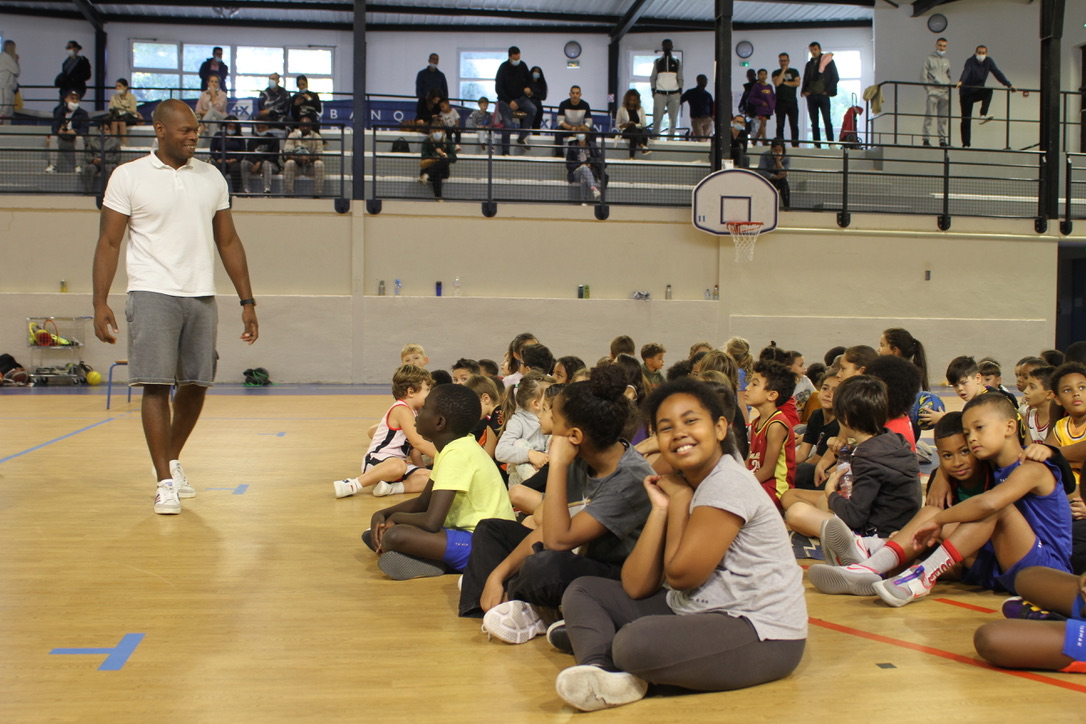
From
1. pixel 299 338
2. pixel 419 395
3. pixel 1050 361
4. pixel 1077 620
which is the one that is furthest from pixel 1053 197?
pixel 1077 620

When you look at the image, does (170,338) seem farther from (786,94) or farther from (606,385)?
(786,94)

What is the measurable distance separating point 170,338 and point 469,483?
A: 188 centimetres

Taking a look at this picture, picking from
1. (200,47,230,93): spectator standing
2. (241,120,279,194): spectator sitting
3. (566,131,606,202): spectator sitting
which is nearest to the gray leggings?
(241,120,279,194): spectator sitting

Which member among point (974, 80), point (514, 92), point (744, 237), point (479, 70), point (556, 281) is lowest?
point (556, 281)

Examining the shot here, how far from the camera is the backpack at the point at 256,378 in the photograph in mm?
→ 12984

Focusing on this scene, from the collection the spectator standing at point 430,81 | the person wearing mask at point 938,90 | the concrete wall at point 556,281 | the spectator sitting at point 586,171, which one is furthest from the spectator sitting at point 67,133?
the person wearing mask at point 938,90

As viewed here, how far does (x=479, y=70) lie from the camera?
19578 millimetres

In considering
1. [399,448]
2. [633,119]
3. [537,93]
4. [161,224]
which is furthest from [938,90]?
[161,224]

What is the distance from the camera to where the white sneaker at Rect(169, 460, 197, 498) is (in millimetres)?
4621

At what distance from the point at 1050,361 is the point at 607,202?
7.94 metres

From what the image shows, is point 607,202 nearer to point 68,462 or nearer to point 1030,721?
point 68,462

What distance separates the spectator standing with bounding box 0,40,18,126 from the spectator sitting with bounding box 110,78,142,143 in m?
→ 2.16

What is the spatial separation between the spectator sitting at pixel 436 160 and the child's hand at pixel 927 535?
1089 cm

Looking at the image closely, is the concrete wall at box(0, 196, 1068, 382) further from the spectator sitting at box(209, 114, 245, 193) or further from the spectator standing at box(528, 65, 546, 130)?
the spectator standing at box(528, 65, 546, 130)
